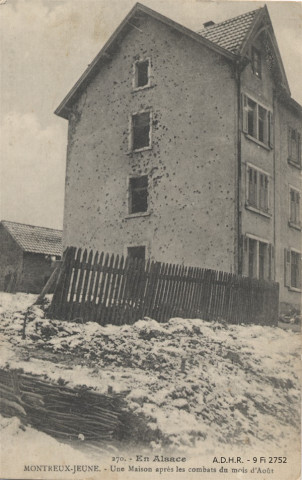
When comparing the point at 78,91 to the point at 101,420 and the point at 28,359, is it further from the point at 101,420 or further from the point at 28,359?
the point at 101,420

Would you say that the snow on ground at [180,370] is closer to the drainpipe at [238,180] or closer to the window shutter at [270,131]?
the drainpipe at [238,180]

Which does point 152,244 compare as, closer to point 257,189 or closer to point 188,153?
point 188,153

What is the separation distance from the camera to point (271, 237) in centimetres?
1288

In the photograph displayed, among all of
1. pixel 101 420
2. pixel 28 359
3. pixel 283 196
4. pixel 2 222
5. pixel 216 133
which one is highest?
pixel 216 133

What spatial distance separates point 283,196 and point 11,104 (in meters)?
8.76

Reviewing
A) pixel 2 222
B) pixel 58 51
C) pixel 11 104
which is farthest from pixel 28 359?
pixel 58 51

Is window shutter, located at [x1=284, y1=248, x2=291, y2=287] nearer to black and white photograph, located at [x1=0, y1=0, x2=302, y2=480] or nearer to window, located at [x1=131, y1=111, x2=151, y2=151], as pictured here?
black and white photograph, located at [x1=0, y1=0, x2=302, y2=480]

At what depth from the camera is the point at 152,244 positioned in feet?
43.9

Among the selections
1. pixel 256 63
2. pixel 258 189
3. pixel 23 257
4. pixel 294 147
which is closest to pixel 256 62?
pixel 256 63

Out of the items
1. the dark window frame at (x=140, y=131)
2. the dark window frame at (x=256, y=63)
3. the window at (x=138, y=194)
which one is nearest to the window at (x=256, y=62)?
the dark window frame at (x=256, y=63)

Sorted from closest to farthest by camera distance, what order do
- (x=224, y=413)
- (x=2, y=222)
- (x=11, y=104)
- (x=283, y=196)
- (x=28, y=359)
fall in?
(x=224, y=413), (x=28, y=359), (x=11, y=104), (x=2, y=222), (x=283, y=196)

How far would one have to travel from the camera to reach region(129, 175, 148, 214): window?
1403cm

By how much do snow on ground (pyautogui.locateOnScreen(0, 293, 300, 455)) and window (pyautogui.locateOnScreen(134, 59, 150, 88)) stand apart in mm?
8116

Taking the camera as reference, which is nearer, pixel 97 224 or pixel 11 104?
pixel 11 104
